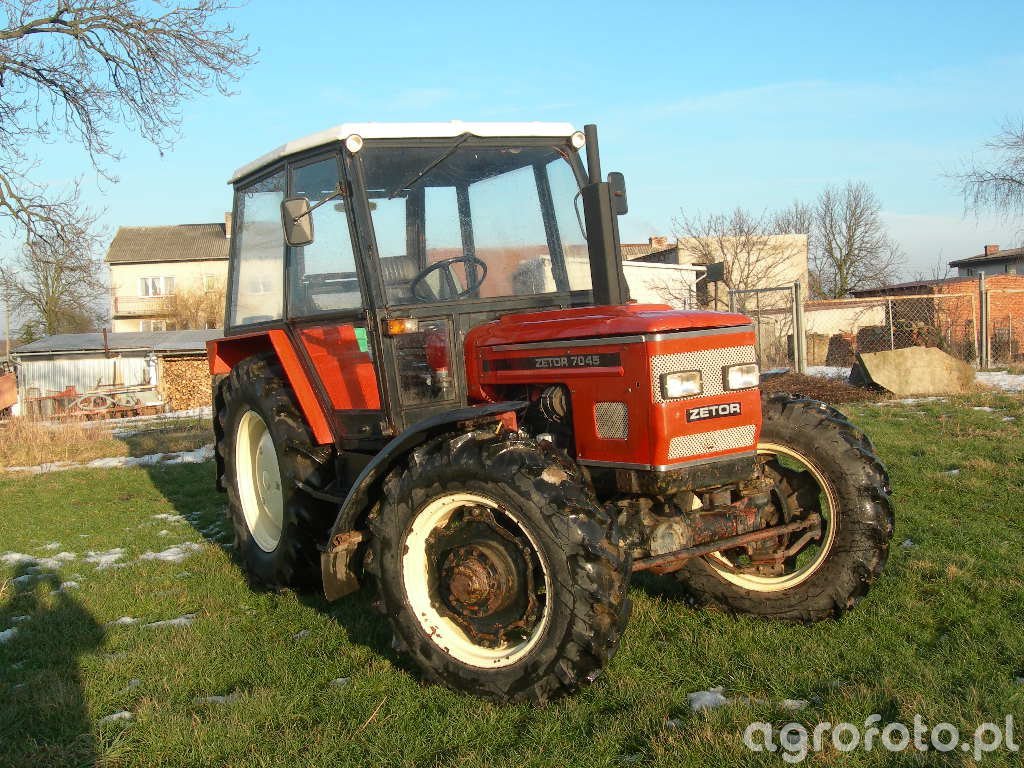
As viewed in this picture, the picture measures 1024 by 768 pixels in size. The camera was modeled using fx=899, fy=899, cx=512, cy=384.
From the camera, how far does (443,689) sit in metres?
3.49

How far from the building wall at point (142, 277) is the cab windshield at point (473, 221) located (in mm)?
48373

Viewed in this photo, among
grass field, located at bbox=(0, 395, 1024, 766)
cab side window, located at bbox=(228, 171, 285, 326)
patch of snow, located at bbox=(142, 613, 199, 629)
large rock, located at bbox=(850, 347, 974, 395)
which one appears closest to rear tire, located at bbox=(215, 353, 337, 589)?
grass field, located at bbox=(0, 395, 1024, 766)

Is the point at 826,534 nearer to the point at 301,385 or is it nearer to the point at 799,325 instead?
the point at 301,385

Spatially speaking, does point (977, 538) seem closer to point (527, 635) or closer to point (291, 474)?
point (527, 635)

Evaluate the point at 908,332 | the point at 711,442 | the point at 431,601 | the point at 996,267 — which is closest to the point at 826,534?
the point at 711,442

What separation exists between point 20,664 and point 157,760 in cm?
143

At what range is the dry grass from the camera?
12.1 metres

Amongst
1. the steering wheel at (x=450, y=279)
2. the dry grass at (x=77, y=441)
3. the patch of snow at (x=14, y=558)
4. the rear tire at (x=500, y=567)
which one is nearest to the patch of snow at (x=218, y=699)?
the rear tire at (x=500, y=567)

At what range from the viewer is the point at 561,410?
3775mm

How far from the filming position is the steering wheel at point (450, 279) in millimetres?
4293

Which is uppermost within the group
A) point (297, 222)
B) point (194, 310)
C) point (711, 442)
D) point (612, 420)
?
point (194, 310)

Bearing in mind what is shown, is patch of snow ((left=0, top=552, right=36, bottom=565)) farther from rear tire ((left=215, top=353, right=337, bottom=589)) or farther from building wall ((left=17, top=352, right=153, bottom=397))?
building wall ((left=17, top=352, right=153, bottom=397))

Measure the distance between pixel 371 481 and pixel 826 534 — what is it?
6.71ft

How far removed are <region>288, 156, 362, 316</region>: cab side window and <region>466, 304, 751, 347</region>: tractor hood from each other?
0.75 meters
